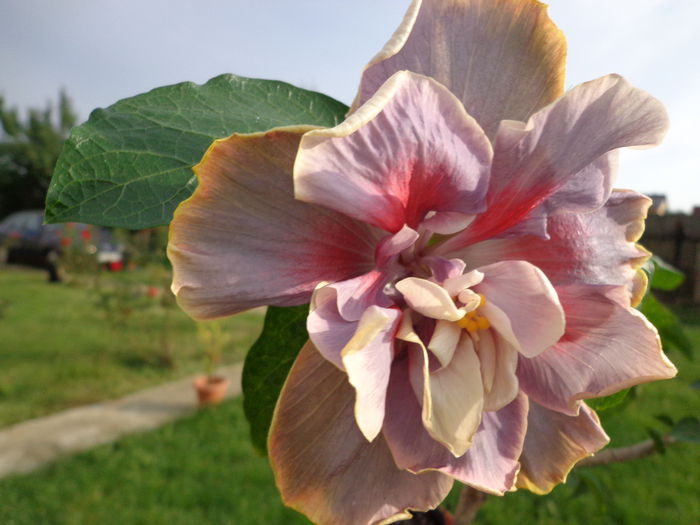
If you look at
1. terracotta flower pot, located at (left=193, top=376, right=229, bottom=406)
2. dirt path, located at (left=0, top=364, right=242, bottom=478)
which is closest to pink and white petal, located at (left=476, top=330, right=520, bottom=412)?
dirt path, located at (left=0, top=364, right=242, bottom=478)

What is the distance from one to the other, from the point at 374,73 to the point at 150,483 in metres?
2.62

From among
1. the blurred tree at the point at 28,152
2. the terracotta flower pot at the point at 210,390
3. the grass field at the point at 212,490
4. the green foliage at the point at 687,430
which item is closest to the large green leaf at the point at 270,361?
the green foliage at the point at 687,430

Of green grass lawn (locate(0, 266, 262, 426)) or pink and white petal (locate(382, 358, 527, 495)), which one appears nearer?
pink and white petal (locate(382, 358, 527, 495))

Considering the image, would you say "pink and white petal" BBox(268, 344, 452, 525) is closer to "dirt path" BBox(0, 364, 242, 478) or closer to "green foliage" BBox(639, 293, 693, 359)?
"green foliage" BBox(639, 293, 693, 359)

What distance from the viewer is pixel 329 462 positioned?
17.1 inches

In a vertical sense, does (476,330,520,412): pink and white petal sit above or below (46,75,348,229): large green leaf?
below

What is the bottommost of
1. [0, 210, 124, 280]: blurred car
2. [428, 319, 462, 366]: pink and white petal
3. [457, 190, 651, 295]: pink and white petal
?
[0, 210, 124, 280]: blurred car

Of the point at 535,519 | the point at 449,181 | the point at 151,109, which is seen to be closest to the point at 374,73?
the point at 449,181

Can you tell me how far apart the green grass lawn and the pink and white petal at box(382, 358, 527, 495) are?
144 inches

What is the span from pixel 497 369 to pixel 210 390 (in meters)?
3.41

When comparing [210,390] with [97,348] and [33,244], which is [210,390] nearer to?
[97,348]

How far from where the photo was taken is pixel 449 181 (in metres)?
0.41

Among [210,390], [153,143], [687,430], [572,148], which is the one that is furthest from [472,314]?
[210,390]

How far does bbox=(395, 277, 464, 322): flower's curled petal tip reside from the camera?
38 centimetres
